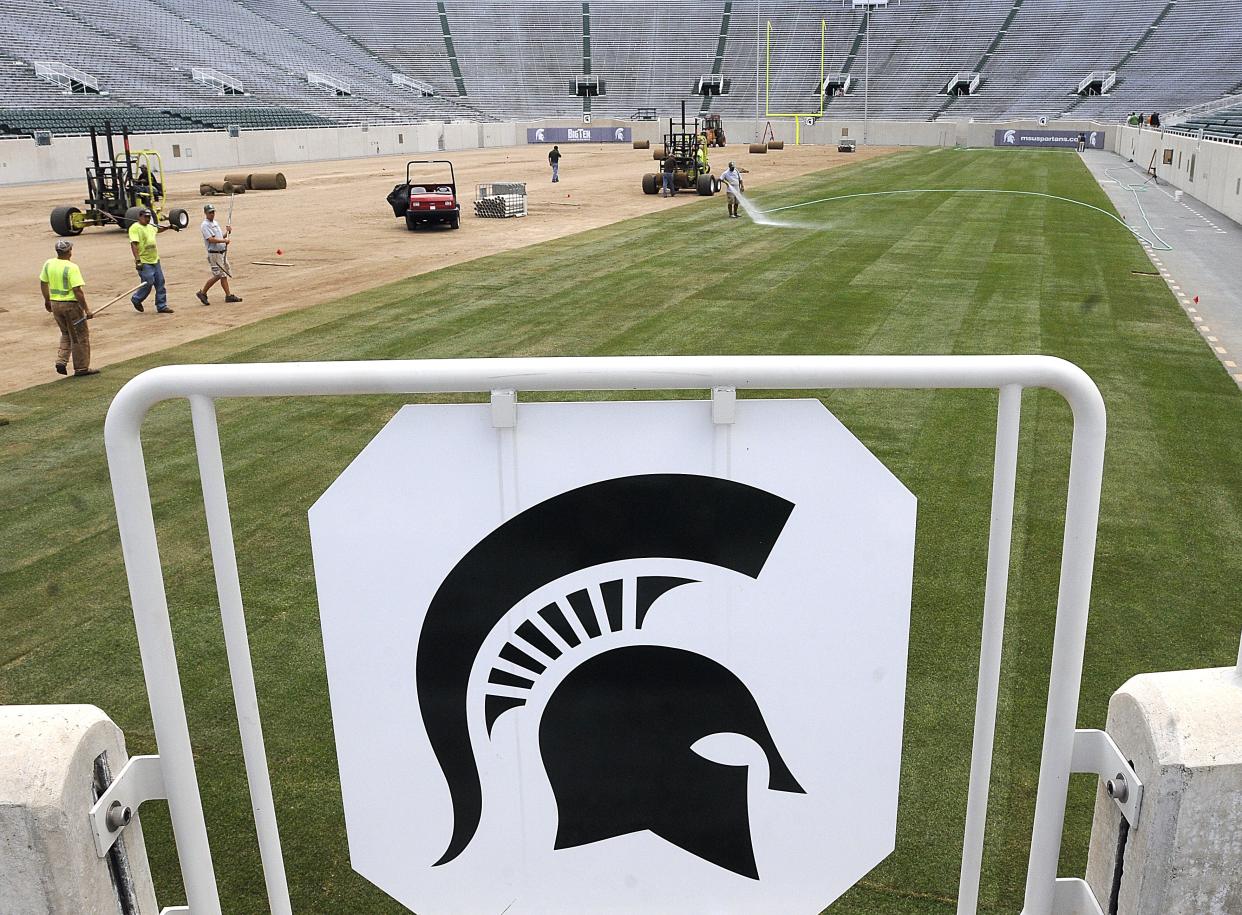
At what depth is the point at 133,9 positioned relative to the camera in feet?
228

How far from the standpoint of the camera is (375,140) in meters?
67.3

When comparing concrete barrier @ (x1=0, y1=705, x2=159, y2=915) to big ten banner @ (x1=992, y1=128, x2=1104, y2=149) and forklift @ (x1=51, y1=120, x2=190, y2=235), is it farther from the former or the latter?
big ten banner @ (x1=992, y1=128, x2=1104, y2=149)

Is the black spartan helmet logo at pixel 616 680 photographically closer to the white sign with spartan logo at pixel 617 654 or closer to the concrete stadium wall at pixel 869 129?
the white sign with spartan logo at pixel 617 654

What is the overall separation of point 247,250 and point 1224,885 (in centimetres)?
2663

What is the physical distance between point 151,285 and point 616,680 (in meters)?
18.8

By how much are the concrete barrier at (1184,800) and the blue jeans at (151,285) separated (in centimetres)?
1899

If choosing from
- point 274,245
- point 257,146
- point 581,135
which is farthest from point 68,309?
point 581,135

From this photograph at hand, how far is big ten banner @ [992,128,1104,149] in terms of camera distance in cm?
6919

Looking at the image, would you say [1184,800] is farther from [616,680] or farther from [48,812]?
[48,812]

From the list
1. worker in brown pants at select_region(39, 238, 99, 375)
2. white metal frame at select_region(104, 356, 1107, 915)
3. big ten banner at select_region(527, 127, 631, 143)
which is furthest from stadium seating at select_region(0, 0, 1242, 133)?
white metal frame at select_region(104, 356, 1107, 915)

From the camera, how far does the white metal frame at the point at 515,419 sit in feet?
7.43

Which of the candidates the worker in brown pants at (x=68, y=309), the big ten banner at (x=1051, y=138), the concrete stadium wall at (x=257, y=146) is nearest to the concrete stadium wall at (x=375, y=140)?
the concrete stadium wall at (x=257, y=146)

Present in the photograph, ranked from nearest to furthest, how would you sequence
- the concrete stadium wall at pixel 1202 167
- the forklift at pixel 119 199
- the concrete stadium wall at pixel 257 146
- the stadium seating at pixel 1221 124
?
the forklift at pixel 119 199 < the concrete stadium wall at pixel 1202 167 < the stadium seating at pixel 1221 124 < the concrete stadium wall at pixel 257 146

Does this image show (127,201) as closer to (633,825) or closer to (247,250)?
(247,250)
